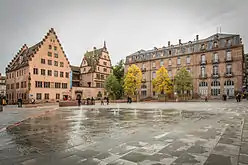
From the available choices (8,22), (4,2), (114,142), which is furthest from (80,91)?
(114,142)

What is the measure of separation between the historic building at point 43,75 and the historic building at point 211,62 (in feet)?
103

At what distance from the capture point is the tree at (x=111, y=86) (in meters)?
52.8

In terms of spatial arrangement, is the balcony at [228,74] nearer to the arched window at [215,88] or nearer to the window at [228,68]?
the window at [228,68]

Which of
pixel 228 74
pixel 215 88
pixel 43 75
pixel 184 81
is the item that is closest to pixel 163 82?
pixel 184 81

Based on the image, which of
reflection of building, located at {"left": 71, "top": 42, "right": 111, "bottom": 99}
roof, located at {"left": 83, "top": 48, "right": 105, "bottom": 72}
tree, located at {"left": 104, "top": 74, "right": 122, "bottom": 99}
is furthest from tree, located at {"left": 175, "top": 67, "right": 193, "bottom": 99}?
roof, located at {"left": 83, "top": 48, "right": 105, "bottom": 72}

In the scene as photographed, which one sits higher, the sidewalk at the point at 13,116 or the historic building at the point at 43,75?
the historic building at the point at 43,75

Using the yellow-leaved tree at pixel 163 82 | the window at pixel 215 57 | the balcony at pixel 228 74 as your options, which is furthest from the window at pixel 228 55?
the yellow-leaved tree at pixel 163 82

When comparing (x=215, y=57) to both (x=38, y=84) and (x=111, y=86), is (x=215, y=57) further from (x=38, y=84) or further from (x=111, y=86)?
(x=38, y=84)

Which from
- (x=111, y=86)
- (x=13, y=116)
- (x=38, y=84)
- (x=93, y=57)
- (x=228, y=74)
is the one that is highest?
(x=93, y=57)

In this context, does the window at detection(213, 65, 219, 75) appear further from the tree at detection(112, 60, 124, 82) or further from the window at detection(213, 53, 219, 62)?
the tree at detection(112, 60, 124, 82)

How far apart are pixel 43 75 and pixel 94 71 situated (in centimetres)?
1720

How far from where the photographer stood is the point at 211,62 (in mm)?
50156

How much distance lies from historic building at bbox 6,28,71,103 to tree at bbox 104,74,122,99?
11.9 m

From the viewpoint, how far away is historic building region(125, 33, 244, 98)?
45.8 m
